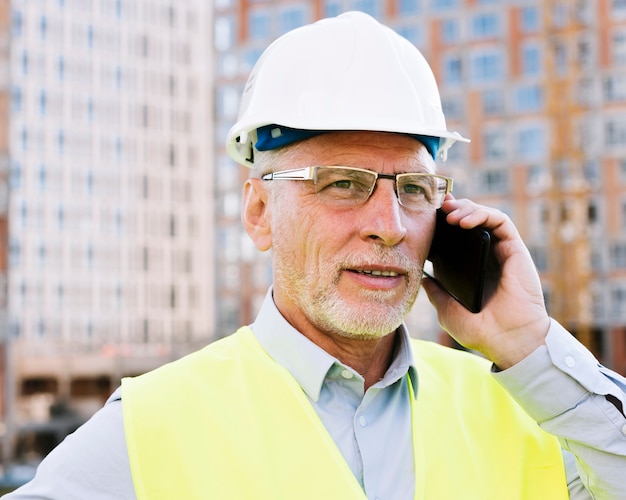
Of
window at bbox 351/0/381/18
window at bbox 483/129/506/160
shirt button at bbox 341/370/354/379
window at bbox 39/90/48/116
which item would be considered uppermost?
window at bbox 39/90/48/116

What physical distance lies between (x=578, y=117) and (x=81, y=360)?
3451 cm

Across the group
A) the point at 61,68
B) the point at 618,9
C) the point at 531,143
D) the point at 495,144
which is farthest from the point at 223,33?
the point at 61,68

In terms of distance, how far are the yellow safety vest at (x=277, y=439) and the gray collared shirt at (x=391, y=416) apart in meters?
0.03

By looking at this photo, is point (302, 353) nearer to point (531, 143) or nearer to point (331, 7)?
point (531, 143)

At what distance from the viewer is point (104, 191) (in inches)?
2557


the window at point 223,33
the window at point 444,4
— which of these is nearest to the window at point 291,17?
the window at point 223,33

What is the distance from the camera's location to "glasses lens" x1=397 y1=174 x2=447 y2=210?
5.68ft

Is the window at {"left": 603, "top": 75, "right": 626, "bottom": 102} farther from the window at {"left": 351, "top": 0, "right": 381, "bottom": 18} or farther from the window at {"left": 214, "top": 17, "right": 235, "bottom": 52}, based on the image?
the window at {"left": 214, "top": 17, "right": 235, "bottom": 52}

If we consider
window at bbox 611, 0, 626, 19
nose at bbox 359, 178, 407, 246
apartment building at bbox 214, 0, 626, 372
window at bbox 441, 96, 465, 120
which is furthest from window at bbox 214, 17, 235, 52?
nose at bbox 359, 178, 407, 246

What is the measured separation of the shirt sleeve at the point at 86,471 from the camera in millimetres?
1485

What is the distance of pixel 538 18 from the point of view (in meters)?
33.0

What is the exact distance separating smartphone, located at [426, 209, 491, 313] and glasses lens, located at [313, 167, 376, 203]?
0.93ft

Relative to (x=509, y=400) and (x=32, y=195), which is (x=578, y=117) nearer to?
(x=509, y=400)

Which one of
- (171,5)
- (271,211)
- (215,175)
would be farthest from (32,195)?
(271,211)
